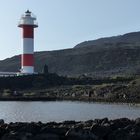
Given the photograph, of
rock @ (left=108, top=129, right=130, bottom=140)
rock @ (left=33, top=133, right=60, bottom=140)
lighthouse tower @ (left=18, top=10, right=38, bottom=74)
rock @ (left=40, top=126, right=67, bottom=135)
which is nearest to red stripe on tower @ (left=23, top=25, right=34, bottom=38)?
lighthouse tower @ (left=18, top=10, right=38, bottom=74)

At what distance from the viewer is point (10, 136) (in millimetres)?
21625

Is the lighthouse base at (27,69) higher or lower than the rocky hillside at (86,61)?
lower

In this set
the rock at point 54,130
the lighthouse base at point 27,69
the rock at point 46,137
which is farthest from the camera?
the lighthouse base at point 27,69

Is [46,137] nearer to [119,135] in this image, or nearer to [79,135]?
[79,135]

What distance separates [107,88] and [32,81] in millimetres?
11928

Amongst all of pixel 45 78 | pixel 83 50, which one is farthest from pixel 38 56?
pixel 45 78

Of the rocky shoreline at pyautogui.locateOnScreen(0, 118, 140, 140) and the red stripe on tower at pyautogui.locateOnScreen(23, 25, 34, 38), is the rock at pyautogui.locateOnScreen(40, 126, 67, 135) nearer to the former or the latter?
the rocky shoreline at pyautogui.locateOnScreen(0, 118, 140, 140)

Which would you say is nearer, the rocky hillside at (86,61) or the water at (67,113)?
the water at (67,113)

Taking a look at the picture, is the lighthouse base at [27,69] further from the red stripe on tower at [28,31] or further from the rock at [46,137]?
the rock at [46,137]

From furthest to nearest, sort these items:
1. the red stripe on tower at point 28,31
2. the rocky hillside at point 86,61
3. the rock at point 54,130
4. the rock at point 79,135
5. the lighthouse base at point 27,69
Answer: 1. the rocky hillside at point 86,61
2. the lighthouse base at point 27,69
3. the red stripe on tower at point 28,31
4. the rock at point 54,130
5. the rock at point 79,135

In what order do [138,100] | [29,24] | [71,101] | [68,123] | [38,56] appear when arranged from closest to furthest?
[68,123] → [138,100] → [71,101] → [29,24] → [38,56]

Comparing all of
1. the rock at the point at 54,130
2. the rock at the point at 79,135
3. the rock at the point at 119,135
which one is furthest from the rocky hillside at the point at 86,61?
the rock at the point at 79,135

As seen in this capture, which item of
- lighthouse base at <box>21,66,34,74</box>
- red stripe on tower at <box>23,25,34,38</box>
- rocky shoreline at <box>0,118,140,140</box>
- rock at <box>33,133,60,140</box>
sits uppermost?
red stripe on tower at <box>23,25,34,38</box>

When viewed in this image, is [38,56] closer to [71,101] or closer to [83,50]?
[83,50]
